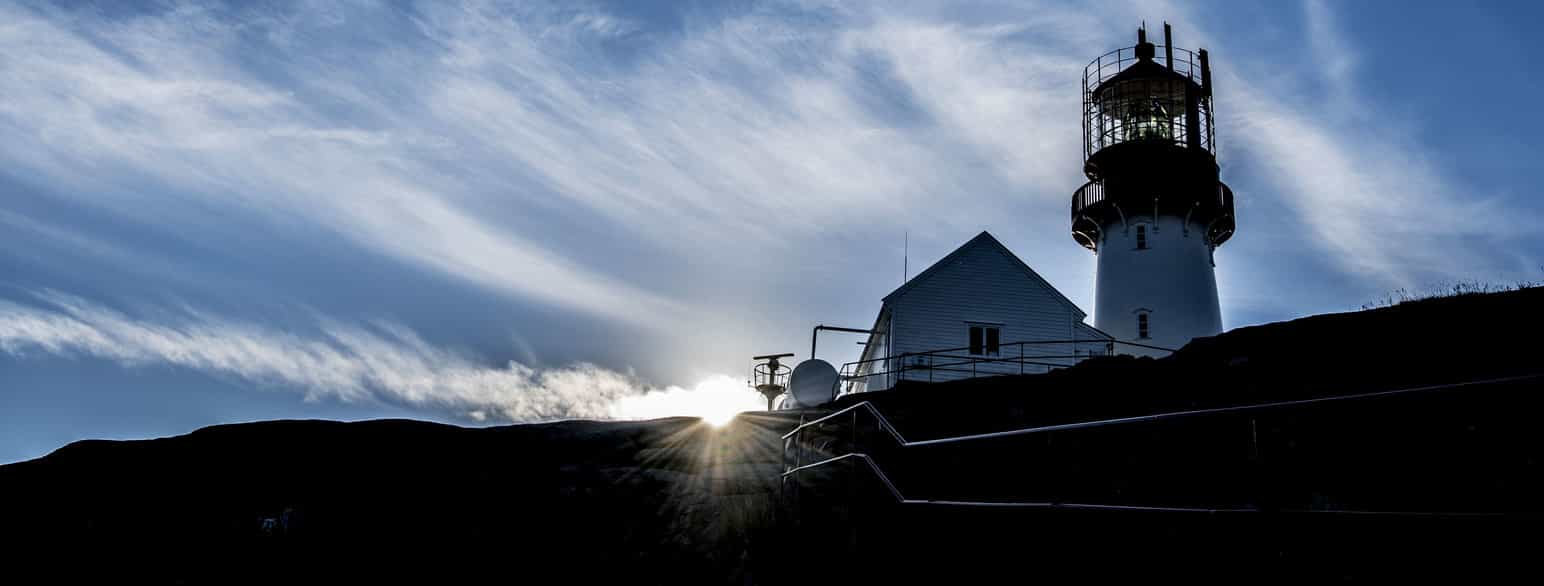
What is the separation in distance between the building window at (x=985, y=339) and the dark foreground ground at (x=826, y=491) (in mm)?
10417

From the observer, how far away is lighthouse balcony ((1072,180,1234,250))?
91.8 ft

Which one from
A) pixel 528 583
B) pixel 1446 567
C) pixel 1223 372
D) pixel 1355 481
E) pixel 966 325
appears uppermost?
pixel 966 325

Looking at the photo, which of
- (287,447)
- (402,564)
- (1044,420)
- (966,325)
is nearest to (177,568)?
(287,447)

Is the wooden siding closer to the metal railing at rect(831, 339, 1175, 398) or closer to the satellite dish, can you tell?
the metal railing at rect(831, 339, 1175, 398)

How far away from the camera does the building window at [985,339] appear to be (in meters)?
25.2

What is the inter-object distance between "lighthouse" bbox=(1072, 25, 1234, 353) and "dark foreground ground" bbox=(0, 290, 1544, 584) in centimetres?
1355

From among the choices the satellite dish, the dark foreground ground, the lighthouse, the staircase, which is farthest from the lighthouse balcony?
the staircase

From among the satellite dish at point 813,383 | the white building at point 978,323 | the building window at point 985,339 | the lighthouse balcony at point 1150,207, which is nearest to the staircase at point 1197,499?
the satellite dish at point 813,383

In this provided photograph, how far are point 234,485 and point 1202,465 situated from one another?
1258 centimetres

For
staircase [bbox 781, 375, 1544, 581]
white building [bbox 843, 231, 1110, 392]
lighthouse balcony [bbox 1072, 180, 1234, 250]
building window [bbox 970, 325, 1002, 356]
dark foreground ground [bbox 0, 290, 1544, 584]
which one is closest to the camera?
staircase [bbox 781, 375, 1544, 581]

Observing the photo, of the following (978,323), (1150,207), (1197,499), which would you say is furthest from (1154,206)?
(1197,499)

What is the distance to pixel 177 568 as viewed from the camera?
1137 cm

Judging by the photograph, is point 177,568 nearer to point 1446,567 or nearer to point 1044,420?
point 1044,420

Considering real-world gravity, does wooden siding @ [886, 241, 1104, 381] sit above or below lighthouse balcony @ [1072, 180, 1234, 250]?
below
